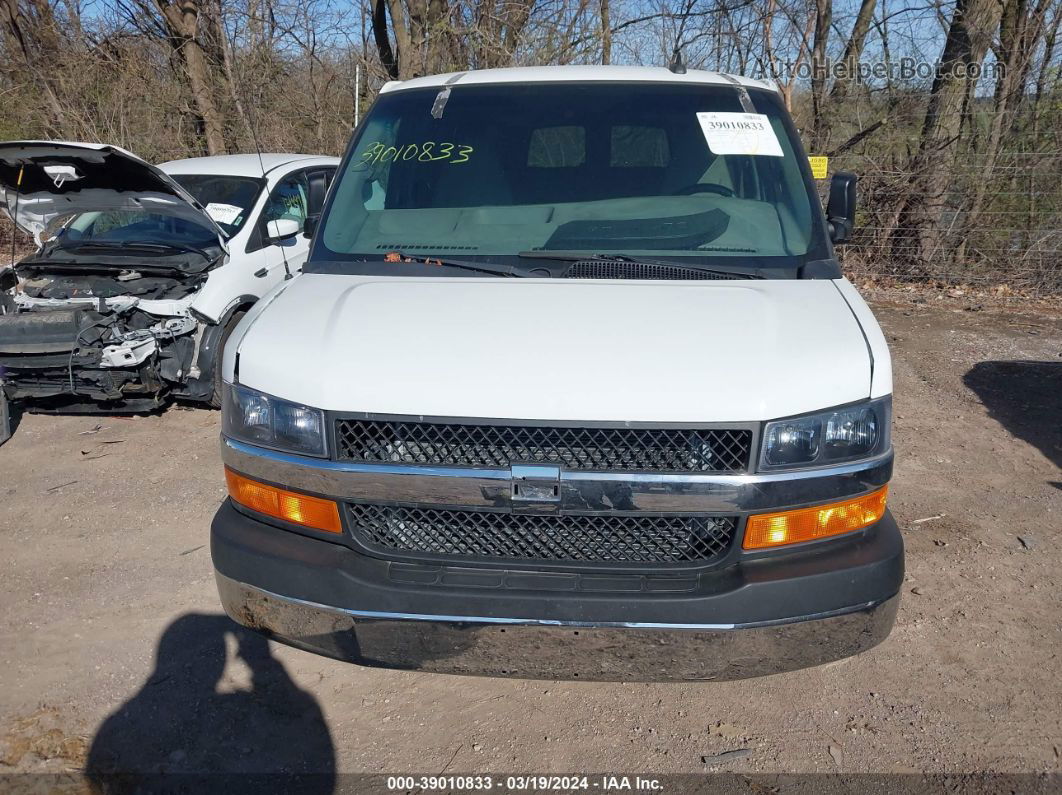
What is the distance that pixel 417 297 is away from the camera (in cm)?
286

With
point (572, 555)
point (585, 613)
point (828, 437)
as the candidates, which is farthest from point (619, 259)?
point (585, 613)

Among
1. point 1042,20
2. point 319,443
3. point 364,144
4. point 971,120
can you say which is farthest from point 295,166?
point 1042,20

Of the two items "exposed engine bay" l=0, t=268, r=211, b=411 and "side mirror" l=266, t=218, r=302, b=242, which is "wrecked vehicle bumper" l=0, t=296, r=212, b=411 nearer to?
"exposed engine bay" l=0, t=268, r=211, b=411

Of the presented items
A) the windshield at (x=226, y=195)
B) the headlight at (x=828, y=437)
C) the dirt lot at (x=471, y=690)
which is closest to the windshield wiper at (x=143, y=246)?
the windshield at (x=226, y=195)

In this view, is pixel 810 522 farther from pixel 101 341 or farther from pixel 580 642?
pixel 101 341

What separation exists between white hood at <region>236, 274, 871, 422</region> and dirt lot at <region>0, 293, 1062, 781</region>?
50.7 inches

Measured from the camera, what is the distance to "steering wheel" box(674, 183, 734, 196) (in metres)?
3.49

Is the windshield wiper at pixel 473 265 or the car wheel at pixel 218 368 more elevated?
the windshield wiper at pixel 473 265

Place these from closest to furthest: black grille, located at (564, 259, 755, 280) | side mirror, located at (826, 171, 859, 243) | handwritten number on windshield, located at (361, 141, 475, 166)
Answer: black grille, located at (564, 259, 755, 280)
handwritten number on windshield, located at (361, 141, 475, 166)
side mirror, located at (826, 171, 859, 243)

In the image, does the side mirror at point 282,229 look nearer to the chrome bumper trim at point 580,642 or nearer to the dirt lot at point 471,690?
the dirt lot at point 471,690

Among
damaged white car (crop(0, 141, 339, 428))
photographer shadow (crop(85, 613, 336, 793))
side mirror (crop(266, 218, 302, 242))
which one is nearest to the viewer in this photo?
photographer shadow (crop(85, 613, 336, 793))

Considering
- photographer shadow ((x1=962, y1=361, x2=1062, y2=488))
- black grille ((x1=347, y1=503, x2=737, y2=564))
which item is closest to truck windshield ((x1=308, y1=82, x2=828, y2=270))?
black grille ((x1=347, y1=503, x2=737, y2=564))

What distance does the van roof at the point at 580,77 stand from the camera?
375cm

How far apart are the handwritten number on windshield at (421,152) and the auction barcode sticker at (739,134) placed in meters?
1.05
